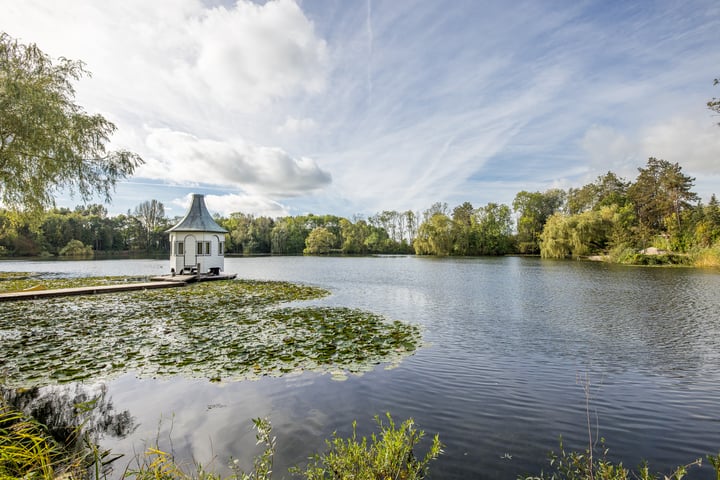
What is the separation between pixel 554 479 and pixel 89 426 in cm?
551

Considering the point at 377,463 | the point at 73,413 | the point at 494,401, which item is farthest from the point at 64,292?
the point at 494,401

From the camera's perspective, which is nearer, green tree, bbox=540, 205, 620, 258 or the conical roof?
the conical roof

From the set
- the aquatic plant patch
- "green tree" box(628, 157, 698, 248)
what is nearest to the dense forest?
"green tree" box(628, 157, 698, 248)

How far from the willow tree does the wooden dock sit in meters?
3.64

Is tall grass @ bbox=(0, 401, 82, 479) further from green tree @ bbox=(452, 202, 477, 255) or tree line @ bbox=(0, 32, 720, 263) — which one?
green tree @ bbox=(452, 202, 477, 255)

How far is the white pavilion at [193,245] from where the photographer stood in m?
22.9

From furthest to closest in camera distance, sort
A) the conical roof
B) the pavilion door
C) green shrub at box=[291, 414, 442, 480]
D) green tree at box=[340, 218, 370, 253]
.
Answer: green tree at box=[340, 218, 370, 253] < the pavilion door < the conical roof < green shrub at box=[291, 414, 442, 480]

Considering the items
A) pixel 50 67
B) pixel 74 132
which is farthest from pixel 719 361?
pixel 50 67

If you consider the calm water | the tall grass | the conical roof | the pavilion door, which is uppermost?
the conical roof

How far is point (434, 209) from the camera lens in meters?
81.0

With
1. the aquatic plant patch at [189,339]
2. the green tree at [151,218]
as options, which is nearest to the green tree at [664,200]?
the aquatic plant patch at [189,339]

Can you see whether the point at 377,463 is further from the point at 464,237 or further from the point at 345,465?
the point at 464,237

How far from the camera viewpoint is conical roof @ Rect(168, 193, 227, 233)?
22.9m

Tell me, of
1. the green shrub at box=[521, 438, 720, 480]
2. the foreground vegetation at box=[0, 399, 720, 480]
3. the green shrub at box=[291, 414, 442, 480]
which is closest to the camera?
the foreground vegetation at box=[0, 399, 720, 480]
